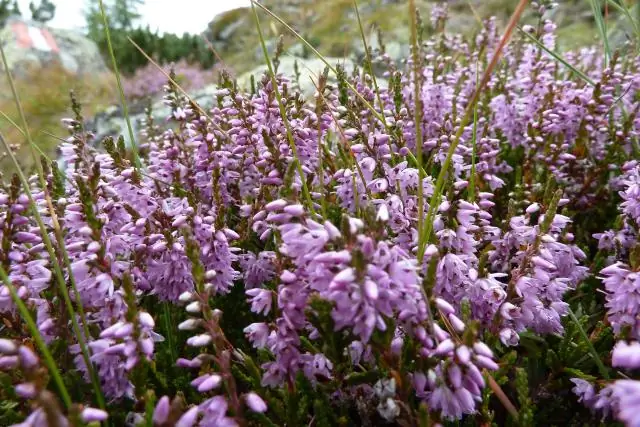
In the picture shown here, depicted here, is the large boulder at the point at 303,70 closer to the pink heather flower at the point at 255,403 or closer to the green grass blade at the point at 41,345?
the green grass blade at the point at 41,345

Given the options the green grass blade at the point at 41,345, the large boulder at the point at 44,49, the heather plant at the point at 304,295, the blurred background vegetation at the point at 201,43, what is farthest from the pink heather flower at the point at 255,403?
the large boulder at the point at 44,49

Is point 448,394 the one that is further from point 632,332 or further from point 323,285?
point 632,332

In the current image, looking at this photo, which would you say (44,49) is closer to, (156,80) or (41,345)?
(156,80)

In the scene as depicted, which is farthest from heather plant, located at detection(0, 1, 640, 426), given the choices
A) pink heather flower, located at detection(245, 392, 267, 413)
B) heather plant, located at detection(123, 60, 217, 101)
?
heather plant, located at detection(123, 60, 217, 101)

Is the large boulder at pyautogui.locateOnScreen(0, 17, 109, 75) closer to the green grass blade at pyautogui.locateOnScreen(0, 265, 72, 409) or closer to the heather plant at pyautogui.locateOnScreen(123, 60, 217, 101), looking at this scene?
the heather plant at pyautogui.locateOnScreen(123, 60, 217, 101)

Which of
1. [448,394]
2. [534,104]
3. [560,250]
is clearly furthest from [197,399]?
[534,104]

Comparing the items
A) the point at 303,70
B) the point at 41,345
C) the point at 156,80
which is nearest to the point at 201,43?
the point at 156,80
